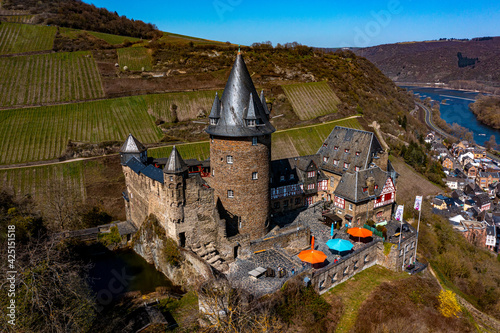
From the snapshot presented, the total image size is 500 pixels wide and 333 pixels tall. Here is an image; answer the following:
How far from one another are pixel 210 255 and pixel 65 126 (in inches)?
1676

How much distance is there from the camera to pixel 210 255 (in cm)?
2972

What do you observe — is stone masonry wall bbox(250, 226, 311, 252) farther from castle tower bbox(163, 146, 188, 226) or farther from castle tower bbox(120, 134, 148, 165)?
castle tower bbox(120, 134, 148, 165)

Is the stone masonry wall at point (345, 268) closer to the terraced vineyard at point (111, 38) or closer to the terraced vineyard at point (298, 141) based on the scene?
the terraced vineyard at point (298, 141)

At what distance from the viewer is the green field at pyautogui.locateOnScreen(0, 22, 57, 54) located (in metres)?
78.6

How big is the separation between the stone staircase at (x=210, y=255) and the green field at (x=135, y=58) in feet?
205

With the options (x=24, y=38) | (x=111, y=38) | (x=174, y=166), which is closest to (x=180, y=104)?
(x=111, y=38)

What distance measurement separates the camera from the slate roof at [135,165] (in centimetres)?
3628

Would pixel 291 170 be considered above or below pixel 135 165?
below

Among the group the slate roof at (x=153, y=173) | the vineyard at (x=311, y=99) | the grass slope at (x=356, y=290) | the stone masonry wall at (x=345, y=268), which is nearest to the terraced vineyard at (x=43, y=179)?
the slate roof at (x=153, y=173)

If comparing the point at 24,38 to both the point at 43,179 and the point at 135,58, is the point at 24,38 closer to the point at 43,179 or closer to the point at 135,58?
the point at 135,58

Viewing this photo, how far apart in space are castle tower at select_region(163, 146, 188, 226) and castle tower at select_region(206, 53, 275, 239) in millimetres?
3185

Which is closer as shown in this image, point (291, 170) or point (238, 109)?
point (238, 109)

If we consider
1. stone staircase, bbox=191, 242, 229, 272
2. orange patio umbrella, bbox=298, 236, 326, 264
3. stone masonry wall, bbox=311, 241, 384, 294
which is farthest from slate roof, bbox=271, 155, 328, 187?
orange patio umbrella, bbox=298, 236, 326, 264

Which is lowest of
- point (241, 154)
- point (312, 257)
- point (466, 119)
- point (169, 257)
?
point (169, 257)
